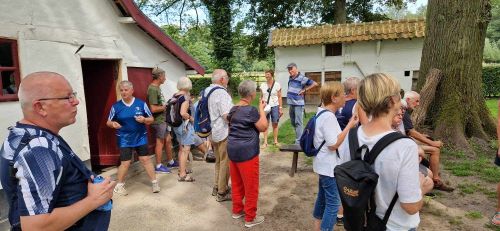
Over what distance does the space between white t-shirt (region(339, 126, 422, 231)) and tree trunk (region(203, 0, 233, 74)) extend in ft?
61.0

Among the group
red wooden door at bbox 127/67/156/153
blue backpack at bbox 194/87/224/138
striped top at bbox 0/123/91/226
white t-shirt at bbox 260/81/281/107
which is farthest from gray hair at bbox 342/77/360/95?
red wooden door at bbox 127/67/156/153

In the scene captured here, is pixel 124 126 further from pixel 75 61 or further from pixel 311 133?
pixel 311 133

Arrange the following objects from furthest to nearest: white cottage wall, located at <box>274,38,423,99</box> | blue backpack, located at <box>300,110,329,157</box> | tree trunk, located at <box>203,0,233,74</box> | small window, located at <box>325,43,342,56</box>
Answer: tree trunk, located at <box>203,0,233,74</box> < small window, located at <box>325,43,342,56</box> < white cottage wall, located at <box>274,38,423,99</box> < blue backpack, located at <box>300,110,329,157</box>

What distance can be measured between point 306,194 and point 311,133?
6.59ft

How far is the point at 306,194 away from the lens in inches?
197

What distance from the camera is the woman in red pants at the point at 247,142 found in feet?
12.4

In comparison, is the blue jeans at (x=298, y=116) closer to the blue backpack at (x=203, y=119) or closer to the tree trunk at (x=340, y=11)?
the blue backpack at (x=203, y=119)

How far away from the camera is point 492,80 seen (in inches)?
690

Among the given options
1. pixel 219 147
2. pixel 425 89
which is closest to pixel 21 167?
pixel 219 147

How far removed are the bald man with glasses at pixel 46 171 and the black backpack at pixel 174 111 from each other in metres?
3.81

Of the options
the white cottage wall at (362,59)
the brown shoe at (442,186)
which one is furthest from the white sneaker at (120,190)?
the white cottage wall at (362,59)

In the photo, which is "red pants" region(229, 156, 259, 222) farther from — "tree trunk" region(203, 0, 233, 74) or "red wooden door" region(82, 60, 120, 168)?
"tree trunk" region(203, 0, 233, 74)

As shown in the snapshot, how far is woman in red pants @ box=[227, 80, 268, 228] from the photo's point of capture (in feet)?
12.4

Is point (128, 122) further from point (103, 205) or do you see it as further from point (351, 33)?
point (351, 33)
